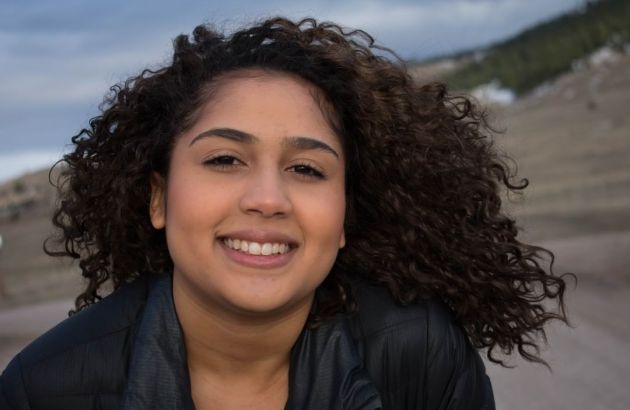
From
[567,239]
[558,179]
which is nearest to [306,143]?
[567,239]

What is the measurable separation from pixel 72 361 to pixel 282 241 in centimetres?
63

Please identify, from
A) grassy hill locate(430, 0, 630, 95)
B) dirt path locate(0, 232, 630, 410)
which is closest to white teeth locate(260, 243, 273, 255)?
dirt path locate(0, 232, 630, 410)

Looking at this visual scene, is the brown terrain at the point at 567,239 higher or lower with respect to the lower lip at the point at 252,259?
lower

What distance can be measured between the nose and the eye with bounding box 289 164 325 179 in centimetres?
11

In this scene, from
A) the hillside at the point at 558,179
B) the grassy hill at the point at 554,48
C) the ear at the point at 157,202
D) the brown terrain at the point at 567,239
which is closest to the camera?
the ear at the point at 157,202

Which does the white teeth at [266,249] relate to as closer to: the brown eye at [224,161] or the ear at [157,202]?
the brown eye at [224,161]

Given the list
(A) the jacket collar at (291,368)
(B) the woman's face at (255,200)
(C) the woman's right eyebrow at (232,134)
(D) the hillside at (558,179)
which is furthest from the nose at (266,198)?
(D) the hillside at (558,179)

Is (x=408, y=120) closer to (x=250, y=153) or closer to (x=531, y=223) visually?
(x=250, y=153)

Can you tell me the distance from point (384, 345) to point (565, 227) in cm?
739

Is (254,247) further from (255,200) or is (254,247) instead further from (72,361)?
(72,361)

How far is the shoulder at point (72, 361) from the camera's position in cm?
244

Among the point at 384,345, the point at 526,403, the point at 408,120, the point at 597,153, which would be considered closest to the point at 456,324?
the point at 384,345

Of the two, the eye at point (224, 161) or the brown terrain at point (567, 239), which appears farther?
the brown terrain at point (567, 239)

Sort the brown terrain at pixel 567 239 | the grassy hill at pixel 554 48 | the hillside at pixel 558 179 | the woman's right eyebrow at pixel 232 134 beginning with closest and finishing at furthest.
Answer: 1. the woman's right eyebrow at pixel 232 134
2. the brown terrain at pixel 567 239
3. the hillside at pixel 558 179
4. the grassy hill at pixel 554 48
